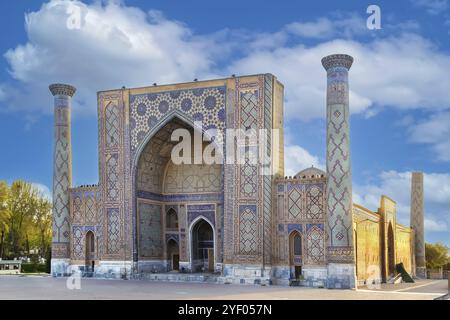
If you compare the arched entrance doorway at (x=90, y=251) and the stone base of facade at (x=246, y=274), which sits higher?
the arched entrance doorway at (x=90, y=251)

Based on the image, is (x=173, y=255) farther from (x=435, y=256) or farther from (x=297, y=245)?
(x=435, y=256)

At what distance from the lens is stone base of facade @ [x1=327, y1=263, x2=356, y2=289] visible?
56.0ft

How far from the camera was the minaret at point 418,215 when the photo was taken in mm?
31297

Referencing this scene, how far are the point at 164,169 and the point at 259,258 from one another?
229 inches

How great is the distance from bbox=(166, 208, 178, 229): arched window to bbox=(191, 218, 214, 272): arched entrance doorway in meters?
0.95

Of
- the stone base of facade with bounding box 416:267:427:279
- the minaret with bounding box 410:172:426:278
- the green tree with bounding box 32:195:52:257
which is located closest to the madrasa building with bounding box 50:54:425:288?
the stone base of facade with bounding box 416:267:427:279

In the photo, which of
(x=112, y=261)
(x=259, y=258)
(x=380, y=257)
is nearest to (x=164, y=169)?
(x=112, y=261)

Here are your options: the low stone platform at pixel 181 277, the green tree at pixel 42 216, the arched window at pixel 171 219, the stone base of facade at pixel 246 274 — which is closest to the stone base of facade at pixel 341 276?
the stone base of facade at pixel 246 274

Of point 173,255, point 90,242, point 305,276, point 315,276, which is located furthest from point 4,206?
point 315,276

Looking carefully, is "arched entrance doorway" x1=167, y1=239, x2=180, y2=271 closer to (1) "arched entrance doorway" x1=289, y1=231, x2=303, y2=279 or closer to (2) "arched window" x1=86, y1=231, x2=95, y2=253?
(2) "arched window" x1=86, y1=231, x2=95, y2=253

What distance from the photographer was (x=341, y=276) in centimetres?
1719

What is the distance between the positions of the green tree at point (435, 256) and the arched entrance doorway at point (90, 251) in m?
23.0

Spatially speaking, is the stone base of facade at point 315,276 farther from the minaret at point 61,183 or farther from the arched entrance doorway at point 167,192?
the minaret at point 61,183
